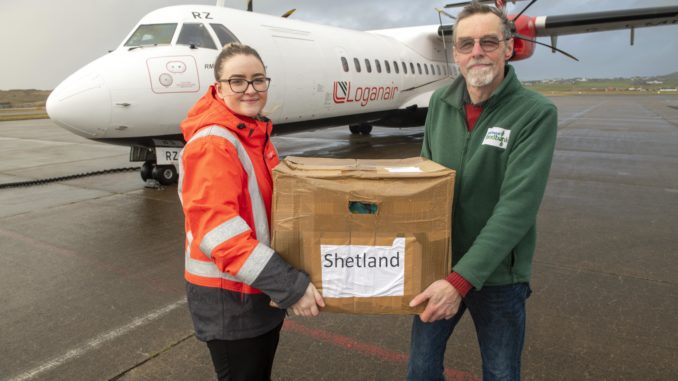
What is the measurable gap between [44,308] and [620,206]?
22.0 ft

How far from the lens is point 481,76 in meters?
1.69

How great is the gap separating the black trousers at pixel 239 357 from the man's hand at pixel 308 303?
1.01ft

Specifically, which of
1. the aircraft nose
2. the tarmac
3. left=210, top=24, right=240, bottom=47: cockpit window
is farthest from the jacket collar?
left=210, top=24, right=240, bottom=47: cockpit window

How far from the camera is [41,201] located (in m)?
6.73

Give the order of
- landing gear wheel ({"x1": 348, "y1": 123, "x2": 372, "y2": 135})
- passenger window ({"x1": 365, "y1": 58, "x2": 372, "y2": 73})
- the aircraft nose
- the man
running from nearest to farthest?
the man → the aircraft nose → passenger window ({"x1": 365, "y1": 58, "x2": 372, "y2": 73}) → landing gear wheel ({"x1": 348, "y1": 123, "x2": 372, "y2": 135})

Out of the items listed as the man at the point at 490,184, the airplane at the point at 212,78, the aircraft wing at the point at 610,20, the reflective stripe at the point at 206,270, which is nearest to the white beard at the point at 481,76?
the man at the point at 490,184

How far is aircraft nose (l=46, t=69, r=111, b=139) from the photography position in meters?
5.68

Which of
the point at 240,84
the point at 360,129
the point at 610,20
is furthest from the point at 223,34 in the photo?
the point at 610,20

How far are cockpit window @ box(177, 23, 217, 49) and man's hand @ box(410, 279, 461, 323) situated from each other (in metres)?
A: 6.13

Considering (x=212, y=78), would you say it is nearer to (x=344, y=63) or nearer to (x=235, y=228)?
(x=344, y=63)

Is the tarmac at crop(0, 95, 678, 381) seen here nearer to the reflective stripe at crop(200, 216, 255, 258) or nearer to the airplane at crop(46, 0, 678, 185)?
the airplane at crop(46, 0, 678, 185)

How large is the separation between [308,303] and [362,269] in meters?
0.21

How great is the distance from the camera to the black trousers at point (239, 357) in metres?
1.66

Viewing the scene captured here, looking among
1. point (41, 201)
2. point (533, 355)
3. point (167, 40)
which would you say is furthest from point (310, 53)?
point (533, 355)
